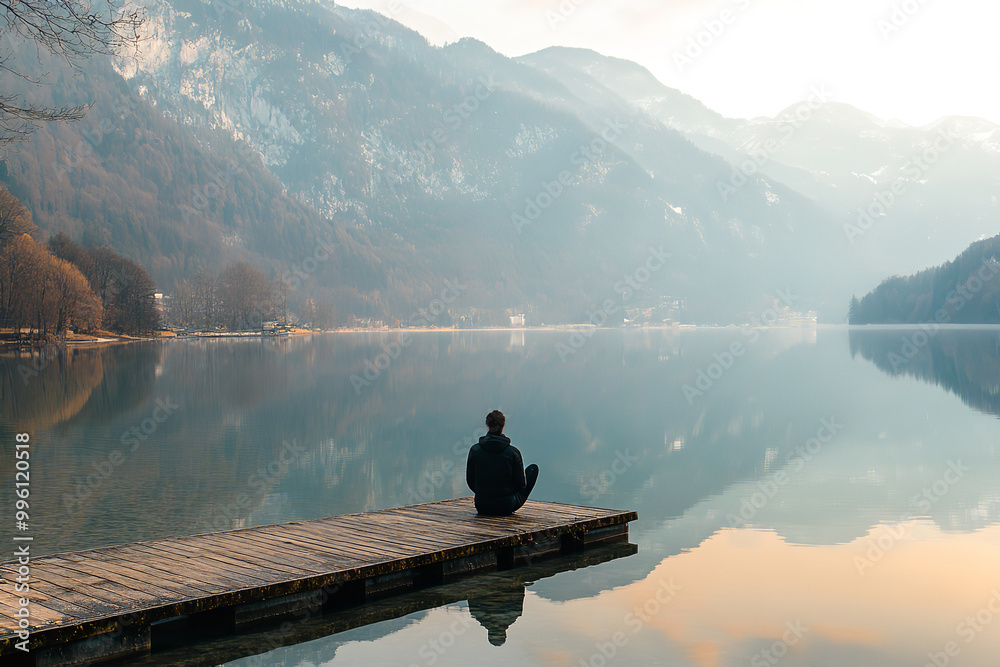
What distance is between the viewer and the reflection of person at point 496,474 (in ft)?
51.1

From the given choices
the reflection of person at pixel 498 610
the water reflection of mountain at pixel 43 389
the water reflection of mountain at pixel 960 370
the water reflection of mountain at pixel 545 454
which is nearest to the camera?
the reflection of person at pixel 498 610

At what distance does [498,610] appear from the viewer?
40.9 feet

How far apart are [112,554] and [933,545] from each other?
46.7ft

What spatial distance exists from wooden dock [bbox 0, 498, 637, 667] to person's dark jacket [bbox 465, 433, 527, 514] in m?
0.38

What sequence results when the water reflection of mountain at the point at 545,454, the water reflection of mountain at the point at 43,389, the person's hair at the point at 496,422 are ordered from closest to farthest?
the person's hair at the point at 496,422 → the water reflection of mountain at the point at 545,454 → the water reflection of mountain at the point at 43,389

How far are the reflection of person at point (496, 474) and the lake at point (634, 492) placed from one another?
6.69ft

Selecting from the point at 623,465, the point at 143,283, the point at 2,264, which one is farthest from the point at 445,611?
the point at 143,283

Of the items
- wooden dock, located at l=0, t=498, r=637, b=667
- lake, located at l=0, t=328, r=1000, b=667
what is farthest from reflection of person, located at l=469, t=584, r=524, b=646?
wooden dock, located at l=0, t=498, r=637, b=667

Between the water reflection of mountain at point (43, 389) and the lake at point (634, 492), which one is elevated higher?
the water reflection of mountain at point (43, 389)

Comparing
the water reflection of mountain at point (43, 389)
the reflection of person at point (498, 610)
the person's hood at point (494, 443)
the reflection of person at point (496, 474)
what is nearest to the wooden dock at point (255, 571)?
the reflection of person at point (496, 474)

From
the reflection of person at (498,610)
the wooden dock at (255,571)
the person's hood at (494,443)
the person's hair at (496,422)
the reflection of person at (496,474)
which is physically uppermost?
the person's hair at (496,422)

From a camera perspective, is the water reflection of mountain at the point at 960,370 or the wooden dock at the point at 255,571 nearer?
the wooden dock at the point at 255,571

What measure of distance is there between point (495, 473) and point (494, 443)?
77 centimetres

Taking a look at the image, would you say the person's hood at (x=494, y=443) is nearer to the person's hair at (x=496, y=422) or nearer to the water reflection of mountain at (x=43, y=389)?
the person's hair at (x=496, y=422)
